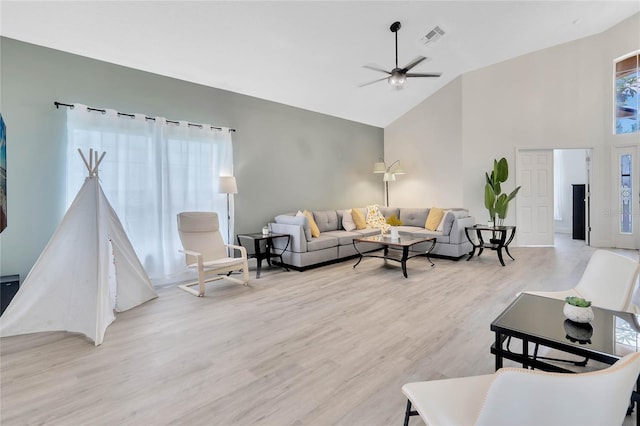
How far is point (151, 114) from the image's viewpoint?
4109 millimetres

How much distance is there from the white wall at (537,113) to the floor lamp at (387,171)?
2.82 ft

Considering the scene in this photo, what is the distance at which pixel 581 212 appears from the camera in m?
7.39

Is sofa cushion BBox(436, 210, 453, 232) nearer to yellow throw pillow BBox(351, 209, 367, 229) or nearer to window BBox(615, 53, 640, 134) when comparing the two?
yellow throw pillow BBox(351, 209, 367, 229)

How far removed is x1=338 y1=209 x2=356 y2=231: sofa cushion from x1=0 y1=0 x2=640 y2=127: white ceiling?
209 cm

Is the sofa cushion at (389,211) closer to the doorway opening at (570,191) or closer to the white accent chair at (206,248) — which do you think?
the white accent chair at (206,248)

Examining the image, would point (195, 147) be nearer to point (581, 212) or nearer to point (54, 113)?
point (54, 113)

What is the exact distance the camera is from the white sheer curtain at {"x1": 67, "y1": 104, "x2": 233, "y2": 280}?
3588 mm

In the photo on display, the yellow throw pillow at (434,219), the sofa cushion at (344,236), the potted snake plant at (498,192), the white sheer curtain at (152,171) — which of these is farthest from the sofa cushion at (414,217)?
the white sheer curtain at (152,171)

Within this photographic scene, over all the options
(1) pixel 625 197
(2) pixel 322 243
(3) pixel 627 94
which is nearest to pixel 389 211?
(2) pixel 322 243

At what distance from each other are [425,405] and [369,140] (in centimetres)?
683

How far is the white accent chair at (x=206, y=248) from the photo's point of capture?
3840 mm

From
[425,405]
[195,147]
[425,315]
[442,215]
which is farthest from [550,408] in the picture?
[442,215]

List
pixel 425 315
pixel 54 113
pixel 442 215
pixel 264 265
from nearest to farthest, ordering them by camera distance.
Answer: pixel 425 315
pixel 54 113
pixel 264 265
pixel 442 215

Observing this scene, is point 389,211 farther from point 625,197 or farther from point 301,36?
point 625,197
